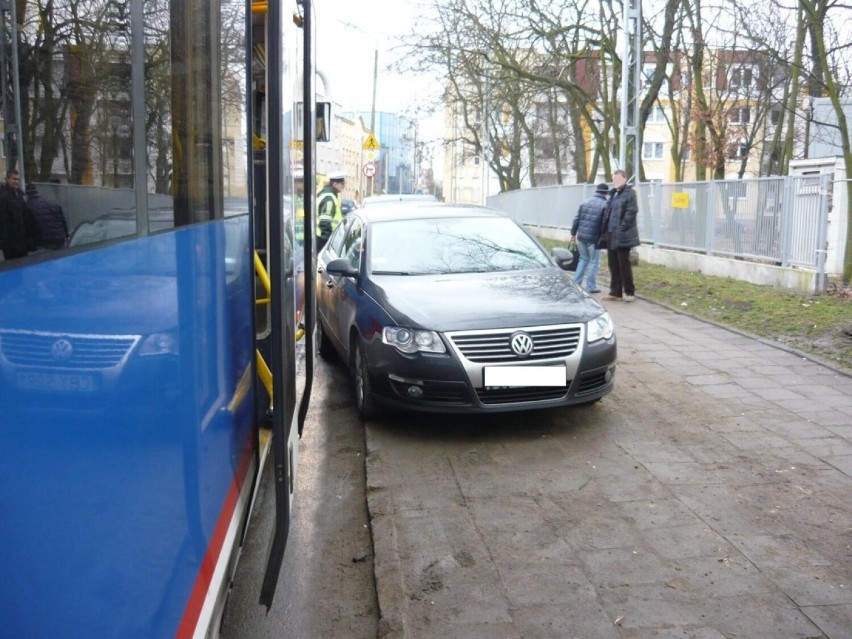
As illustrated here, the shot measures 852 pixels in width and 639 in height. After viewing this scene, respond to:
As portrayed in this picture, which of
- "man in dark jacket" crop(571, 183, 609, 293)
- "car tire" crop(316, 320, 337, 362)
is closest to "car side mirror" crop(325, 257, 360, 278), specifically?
"car tire" crop(316, 320, 337, 362)

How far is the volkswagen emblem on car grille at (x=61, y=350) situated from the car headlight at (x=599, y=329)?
5334 millimetres

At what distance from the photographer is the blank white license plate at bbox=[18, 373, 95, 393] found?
1.20m

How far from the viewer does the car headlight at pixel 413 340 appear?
619cm

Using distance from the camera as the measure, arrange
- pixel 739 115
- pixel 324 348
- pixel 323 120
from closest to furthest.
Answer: pixel 324 348 < pixel 323 120 < pixel 739 115

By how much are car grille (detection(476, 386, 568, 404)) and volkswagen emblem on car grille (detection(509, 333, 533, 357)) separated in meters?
0.25

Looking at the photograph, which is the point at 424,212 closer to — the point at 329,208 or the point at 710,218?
the point at 329,208

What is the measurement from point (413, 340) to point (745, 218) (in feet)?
36.4

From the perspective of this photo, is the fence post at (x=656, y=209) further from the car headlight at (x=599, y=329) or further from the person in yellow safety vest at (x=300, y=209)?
the person in yellow safety vest at (x=300, y=209)

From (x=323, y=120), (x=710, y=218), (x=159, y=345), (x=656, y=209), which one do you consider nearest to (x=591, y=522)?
(x=159, y=345)

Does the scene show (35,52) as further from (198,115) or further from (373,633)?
(373,633)

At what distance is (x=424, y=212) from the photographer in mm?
8344

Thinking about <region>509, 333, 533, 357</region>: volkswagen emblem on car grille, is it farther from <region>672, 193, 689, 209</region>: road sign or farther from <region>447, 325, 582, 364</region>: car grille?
<region>672, 193, 689, 209</region>: road sign

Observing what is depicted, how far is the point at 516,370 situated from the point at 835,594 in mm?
2626

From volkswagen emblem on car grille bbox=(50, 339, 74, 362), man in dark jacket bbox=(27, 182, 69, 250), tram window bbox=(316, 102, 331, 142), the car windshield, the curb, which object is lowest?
the curb
